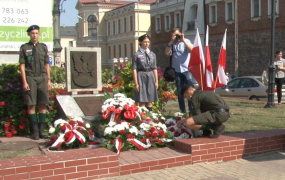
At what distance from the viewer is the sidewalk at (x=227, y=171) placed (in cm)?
562

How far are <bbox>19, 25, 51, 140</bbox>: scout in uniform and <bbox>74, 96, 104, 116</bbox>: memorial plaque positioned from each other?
3.21 feet

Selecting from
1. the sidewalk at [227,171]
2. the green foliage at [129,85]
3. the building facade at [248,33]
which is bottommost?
the sidewalk at [227,171]

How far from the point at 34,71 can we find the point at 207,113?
2.82 meters

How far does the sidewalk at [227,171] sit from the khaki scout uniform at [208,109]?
0.64 metres

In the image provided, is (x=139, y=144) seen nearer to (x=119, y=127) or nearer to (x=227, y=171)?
(x=119, y=127)

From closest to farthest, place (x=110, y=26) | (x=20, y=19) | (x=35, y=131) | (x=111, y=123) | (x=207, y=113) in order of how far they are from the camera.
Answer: (x=111, y=123)
(x=207, y=113)
(x=35, y=131)
(x=20, y=19)
(x=110, y=26)

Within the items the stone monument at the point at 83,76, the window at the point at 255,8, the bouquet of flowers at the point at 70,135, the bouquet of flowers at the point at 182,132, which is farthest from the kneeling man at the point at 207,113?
the window at the point at 255,8

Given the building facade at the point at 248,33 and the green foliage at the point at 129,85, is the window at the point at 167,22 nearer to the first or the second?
the building facade at the point at 248,33

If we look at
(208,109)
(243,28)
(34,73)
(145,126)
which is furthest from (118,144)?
(243,28)

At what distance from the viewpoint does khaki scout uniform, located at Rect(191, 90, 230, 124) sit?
652 cm

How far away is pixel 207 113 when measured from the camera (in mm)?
6574

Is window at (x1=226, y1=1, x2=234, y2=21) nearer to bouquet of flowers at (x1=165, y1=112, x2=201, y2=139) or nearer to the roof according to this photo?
bouquet of flowers at (x1=165, y1=112, x2=201, y2=139)

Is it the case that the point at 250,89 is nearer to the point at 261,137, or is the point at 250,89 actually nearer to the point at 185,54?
the point at 185,54

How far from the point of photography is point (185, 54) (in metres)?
8.76
